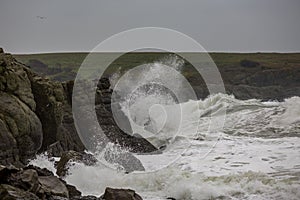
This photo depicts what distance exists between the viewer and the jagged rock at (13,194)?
6.19m

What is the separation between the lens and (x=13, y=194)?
6266 mm

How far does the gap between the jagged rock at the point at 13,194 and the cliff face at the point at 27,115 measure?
365cm

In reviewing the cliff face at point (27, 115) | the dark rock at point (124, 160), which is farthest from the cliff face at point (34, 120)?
the dark rock at point (124, 160)

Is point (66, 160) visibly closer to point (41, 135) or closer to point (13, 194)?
point (41, 135)

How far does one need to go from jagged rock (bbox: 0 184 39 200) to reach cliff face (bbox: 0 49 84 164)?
12.0 ft

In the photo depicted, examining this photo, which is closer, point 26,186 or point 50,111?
point 26,186

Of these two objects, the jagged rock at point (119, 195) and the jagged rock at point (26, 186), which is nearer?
the jagged rock at point (26, 186)

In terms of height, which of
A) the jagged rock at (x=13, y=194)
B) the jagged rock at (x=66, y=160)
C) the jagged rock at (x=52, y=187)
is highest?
the jagged rock at (x=13, y=194)

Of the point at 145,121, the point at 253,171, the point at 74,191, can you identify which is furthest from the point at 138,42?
the point at 74,191

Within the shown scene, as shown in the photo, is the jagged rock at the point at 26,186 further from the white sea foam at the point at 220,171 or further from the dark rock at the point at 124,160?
the dark rock at the point at 124,160

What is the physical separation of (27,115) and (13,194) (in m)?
5.44

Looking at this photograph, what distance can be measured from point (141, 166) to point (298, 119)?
328 inches

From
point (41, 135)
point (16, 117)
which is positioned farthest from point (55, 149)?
point (16, 117)

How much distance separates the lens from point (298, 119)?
57.4 feet
